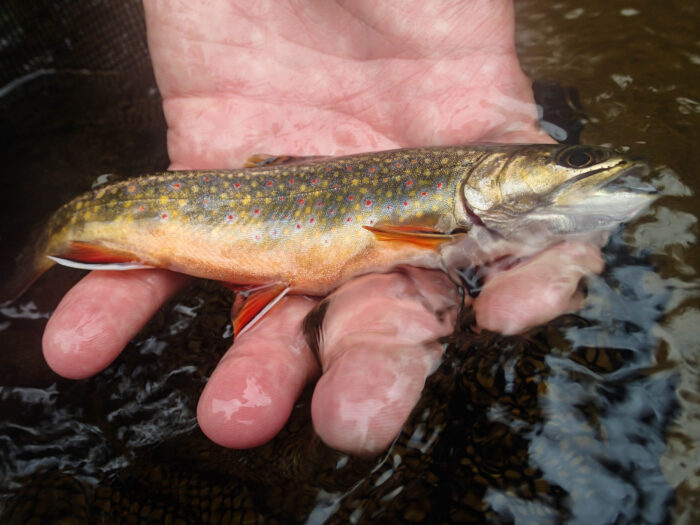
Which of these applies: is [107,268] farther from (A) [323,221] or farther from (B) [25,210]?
(B) [25,210]

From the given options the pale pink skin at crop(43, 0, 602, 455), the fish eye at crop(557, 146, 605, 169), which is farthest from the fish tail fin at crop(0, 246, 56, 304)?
the fish eye at crop(557, 146, 605, 169)

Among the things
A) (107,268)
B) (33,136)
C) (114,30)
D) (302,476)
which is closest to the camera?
(302,476)

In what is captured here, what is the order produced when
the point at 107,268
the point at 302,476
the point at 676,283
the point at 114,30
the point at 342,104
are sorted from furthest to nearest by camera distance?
the point at 114,30, the point at 342,104, the point at 107,268, the point at 676,283, the point at 302,476

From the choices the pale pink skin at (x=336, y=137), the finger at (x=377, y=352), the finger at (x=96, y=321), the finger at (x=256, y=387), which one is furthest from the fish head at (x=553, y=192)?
the finger at (x=96, y=321)

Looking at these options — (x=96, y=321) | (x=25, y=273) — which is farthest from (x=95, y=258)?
(x=25, y=273)

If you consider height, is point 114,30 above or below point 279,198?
above

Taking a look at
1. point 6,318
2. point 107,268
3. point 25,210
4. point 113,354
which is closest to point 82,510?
point 113,354

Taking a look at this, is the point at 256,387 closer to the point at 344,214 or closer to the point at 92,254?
the point at 344,214
